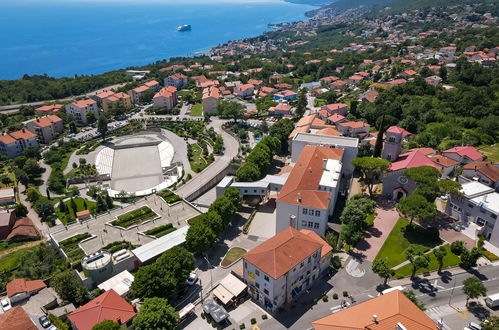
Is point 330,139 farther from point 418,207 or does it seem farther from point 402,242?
point 402,242

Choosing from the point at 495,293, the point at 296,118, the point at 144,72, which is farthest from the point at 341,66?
the point at 495,293

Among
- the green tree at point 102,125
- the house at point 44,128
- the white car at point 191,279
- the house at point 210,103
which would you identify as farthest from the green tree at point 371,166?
the house at point 44,128

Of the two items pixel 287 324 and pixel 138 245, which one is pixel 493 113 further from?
pixel 138 245

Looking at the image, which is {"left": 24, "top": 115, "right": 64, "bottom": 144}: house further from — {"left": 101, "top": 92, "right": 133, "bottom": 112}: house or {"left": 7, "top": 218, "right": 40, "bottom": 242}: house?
{"left": 7, "top": 218, "right": 40, "bottom": 242}: house

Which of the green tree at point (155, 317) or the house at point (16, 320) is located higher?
the green tree at point (155, 317)

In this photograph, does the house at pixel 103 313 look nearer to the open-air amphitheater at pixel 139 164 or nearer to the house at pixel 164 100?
the open-air amphitheater at pixel 139 164

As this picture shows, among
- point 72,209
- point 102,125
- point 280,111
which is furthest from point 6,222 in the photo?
point 280,111
